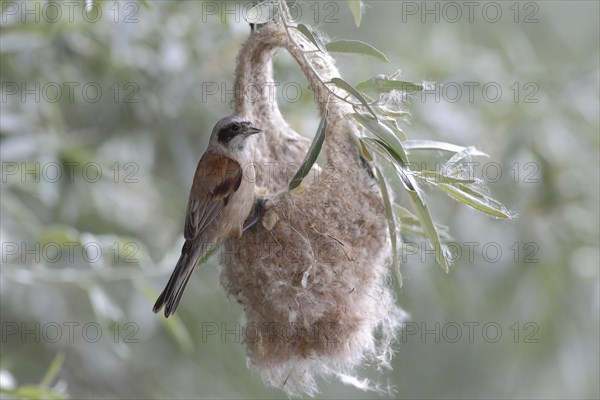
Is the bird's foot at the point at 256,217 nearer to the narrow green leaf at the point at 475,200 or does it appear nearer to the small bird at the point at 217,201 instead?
the small bird at the point at 217,201

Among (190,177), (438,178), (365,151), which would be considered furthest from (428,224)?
(190,177)

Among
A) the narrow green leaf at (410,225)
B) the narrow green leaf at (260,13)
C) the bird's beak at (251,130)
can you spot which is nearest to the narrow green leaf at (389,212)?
the narrow green leaf at (410,225)

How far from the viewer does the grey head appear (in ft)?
12.3

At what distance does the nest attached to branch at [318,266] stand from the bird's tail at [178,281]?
161mm

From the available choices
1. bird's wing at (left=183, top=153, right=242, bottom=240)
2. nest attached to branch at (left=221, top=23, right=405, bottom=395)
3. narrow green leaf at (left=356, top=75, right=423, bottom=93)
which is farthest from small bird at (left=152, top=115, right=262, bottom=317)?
narrow green leaf at (left=356, top=75, right=423, bottom=93)

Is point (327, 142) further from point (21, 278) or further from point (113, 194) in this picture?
point (113, 194)

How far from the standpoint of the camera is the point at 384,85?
2.90 metres

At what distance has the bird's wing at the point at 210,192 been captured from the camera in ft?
12.2

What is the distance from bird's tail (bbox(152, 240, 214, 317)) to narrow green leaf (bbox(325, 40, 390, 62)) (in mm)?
1130

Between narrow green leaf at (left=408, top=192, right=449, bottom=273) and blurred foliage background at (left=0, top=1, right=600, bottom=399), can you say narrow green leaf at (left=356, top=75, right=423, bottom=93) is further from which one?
blurred foliage background at (left=0, top=1, right=600, bottom=399)

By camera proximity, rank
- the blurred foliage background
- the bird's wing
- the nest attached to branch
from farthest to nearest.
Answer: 1. the blurred foliage background
2. the bird's wing
3. the nest attached to branch

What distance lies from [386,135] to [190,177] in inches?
102

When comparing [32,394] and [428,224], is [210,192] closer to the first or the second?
[32,394]

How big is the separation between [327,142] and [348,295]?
61 cm
